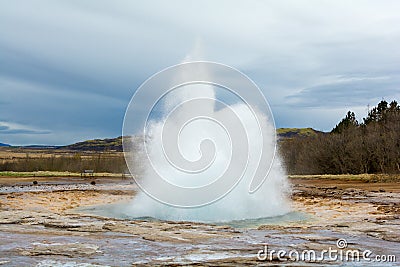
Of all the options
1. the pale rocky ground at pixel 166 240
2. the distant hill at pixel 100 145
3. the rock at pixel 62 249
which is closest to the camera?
the pale rocky ground at pixel 166 240

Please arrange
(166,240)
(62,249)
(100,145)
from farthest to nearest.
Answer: (100,145), (166,240), (62,249)

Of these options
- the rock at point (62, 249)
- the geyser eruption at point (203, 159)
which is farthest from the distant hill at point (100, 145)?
the rock at point (62, 249)

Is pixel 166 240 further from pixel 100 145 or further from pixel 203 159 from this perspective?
→ pixel 100 145

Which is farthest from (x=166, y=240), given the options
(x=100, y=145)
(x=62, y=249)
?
(x=100, y=145)

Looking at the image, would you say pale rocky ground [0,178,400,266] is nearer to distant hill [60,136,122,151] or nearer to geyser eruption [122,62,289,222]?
geyser eruption [122,62,289,222]

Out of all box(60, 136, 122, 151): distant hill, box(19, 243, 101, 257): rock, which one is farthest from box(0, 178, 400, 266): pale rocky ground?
box(60, 136, 122, 151): distant hill

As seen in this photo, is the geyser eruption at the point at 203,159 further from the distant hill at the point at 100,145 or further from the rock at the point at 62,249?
the distant hill at the point at 100,145

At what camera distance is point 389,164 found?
161 ft

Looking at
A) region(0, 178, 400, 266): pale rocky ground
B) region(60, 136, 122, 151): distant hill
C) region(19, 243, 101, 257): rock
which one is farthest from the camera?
Answer: region(60, 136, 122, 151): distant hill

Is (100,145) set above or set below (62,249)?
above

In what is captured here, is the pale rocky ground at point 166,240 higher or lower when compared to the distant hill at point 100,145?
lower

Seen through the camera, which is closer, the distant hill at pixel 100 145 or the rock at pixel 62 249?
the rock at pixel 62 249

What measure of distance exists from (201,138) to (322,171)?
41.6 metres

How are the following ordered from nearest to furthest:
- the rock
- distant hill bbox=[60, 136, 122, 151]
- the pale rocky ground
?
the pale rocky ground, the rock, distant hill bbox=[60, 136, 122, 151]
